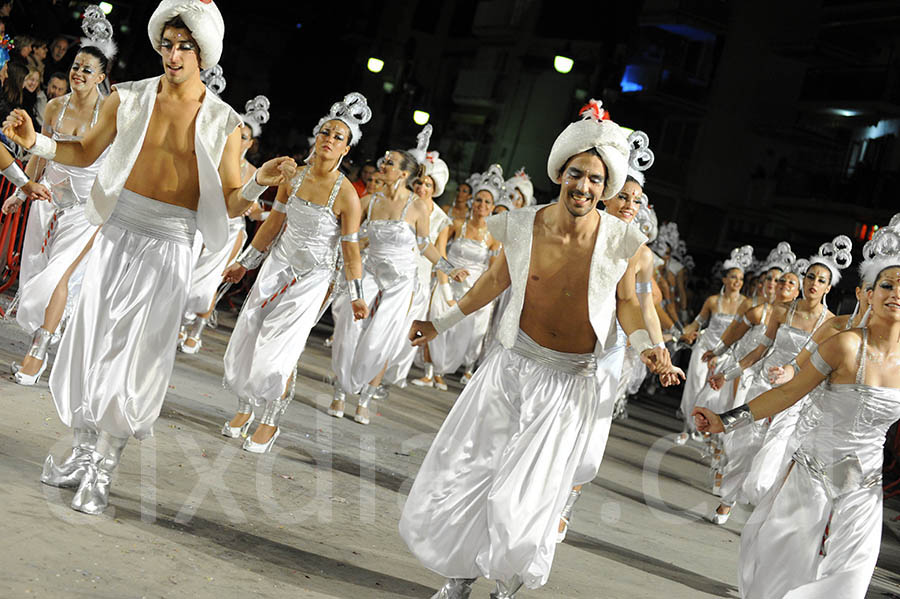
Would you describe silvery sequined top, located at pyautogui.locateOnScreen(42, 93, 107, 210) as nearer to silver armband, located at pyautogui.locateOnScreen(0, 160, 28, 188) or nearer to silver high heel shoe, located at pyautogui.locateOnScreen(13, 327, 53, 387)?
silver high heel shoe, located at pyautogui.locateOnScreen(13, 327, 53, 387)

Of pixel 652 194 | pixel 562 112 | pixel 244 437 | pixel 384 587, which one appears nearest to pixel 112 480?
pixel 384 587

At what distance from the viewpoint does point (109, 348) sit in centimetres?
463

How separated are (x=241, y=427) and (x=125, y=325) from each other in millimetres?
2327

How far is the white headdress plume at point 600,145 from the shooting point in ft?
15.3

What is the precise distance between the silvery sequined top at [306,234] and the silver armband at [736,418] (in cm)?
301

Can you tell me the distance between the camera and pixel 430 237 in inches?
425

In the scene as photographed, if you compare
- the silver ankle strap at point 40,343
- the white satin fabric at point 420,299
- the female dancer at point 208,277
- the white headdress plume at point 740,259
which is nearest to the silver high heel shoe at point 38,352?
the silver ankle strap at point 40,343

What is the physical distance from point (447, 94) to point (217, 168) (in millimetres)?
25583

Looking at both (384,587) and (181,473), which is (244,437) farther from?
(384,587)

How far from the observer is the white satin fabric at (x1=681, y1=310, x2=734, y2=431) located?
12.4 meters

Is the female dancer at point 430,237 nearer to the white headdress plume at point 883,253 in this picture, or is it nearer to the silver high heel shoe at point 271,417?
the silver high heel shoe at point 271,417

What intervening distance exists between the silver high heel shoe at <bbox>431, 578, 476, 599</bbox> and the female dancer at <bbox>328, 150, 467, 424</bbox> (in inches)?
166

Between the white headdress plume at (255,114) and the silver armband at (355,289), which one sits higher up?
the white headdress plume at (255,114)

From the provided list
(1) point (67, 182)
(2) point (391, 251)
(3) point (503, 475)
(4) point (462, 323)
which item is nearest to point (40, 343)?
(1) point (67, 182)
